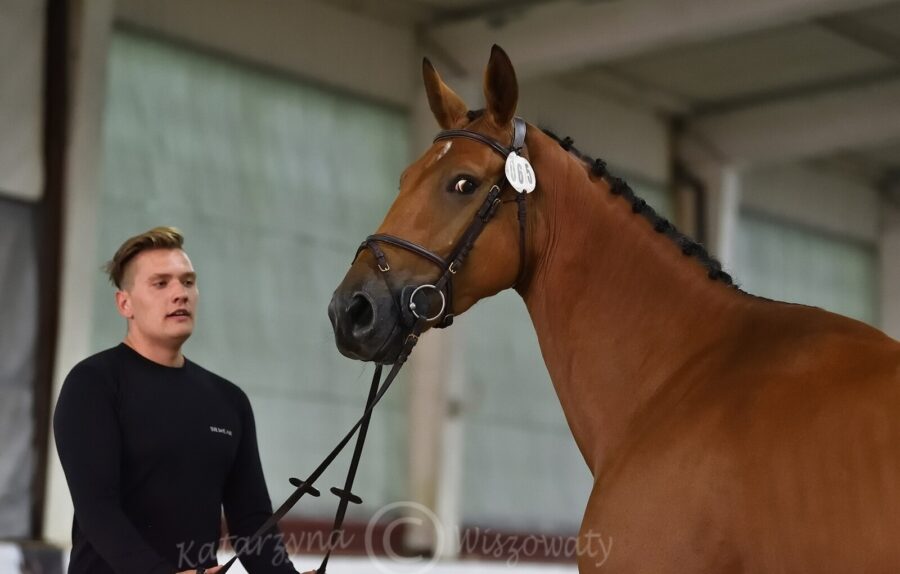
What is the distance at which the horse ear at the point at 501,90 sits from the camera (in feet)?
9.27

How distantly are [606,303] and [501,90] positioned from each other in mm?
538

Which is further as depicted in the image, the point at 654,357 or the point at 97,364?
the point at 97,364

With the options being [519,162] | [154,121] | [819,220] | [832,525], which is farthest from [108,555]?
[819,220]

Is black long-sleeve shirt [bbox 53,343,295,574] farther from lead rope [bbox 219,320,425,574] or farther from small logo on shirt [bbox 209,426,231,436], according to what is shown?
lead rope [bbox 219,320,425,574]

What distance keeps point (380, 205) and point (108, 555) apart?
6.94m

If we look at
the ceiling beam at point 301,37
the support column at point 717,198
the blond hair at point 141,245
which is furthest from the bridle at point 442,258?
the support column at point 717,198

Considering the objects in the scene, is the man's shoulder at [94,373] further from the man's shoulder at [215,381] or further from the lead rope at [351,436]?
the lead rope at [351,436]

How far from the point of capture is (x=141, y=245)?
10.1 ft

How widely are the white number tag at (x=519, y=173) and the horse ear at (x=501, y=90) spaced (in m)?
0.10

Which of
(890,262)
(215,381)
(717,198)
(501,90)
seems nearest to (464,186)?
(501,90)

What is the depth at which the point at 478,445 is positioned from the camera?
33.0ft

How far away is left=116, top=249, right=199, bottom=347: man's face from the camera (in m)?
3.01

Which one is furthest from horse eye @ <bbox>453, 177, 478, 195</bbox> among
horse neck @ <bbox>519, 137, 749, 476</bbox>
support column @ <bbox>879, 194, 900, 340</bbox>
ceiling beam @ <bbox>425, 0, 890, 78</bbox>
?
support column @ <bbox>879, 194, 900, 340</bbox>

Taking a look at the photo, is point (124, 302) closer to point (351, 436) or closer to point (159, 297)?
point (159, 297)
